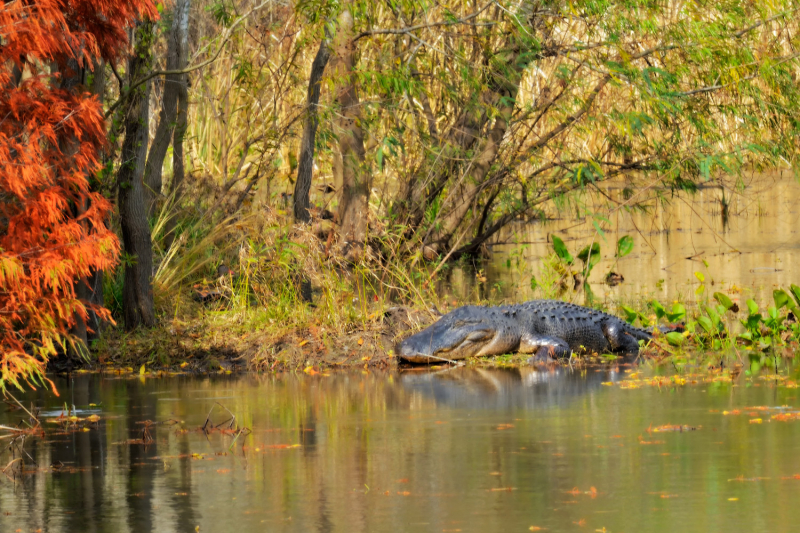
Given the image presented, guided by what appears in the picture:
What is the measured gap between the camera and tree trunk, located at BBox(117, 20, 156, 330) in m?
10.9

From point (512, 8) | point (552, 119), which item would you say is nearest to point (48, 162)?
point (512, 8)

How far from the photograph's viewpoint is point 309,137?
12.8 meters

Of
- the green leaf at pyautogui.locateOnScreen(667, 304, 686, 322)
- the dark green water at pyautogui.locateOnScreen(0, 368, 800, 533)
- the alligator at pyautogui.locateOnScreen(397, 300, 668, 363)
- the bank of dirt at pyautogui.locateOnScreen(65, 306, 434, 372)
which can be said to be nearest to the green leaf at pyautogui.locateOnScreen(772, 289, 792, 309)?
the green leaf at pyautogui.locateOnScreen(667, 304, 686, 322)

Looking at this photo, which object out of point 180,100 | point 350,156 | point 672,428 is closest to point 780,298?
point 672,428

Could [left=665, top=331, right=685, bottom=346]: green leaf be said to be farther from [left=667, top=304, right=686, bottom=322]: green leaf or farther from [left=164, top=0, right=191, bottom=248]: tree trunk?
[left=164, top=0, right=191, bottom=248]: tree trunk

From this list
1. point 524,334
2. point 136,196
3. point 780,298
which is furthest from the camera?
point 136,196

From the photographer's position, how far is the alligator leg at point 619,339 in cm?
1107

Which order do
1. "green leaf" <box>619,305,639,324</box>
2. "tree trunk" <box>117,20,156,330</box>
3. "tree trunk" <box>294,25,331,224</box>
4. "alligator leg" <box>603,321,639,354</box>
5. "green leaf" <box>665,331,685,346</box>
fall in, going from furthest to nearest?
"tree trunk" <box>294,25,331,224</box>
"green leaf" <box>619,305,639,324</box>
"alligator leg" <box>603,321,639,354</box>
"tree trunk" <box>117,20,156,330</box>
"green leaf" <box>665,331,685,346</box>

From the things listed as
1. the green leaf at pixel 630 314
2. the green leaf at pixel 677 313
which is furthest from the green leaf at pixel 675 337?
the green leaf at pixel 630 314

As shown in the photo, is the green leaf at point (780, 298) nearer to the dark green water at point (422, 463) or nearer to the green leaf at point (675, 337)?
the green leaf at point (675, 337)

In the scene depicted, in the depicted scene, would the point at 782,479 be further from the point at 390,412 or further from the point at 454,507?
the point at 390,412

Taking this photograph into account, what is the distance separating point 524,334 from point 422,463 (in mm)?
4973

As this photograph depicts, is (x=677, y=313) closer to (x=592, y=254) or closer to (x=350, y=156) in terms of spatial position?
(x=592, y=254)

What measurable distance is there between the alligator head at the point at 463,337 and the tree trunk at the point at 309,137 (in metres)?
2.69
